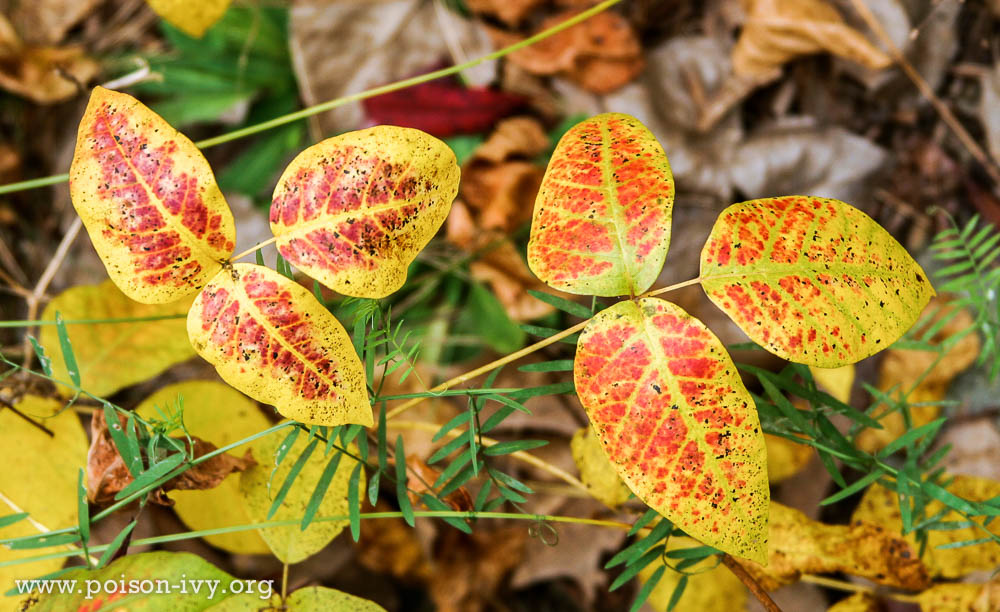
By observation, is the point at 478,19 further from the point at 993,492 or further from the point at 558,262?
the point at 993,492

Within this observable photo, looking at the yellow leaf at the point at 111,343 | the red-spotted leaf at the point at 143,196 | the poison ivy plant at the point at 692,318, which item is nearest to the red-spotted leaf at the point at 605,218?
the poison ivy plant at the point at 692,318

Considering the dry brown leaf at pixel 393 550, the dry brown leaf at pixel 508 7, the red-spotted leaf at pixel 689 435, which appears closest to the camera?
the red-spotted leaf at pixel 689 435

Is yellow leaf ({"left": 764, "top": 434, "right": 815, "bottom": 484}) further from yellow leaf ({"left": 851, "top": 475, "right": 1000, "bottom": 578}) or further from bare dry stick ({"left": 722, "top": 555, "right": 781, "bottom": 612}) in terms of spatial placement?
bare dry stick ({"left": 722, "top": 555, "right": 781, "bottom": 612})

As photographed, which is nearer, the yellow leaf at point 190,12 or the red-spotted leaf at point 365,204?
the red-spotted leaf at point 365,204

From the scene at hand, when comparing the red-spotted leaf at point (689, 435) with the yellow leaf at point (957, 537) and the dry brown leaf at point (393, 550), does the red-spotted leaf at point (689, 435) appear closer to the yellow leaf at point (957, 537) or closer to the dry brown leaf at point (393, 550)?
the yellow leaf at point (957, 537)

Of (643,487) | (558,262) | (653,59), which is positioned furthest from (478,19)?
(643,487)

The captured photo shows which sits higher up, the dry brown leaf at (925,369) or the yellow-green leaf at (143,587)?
the yellow-green leaf at (143,587)
